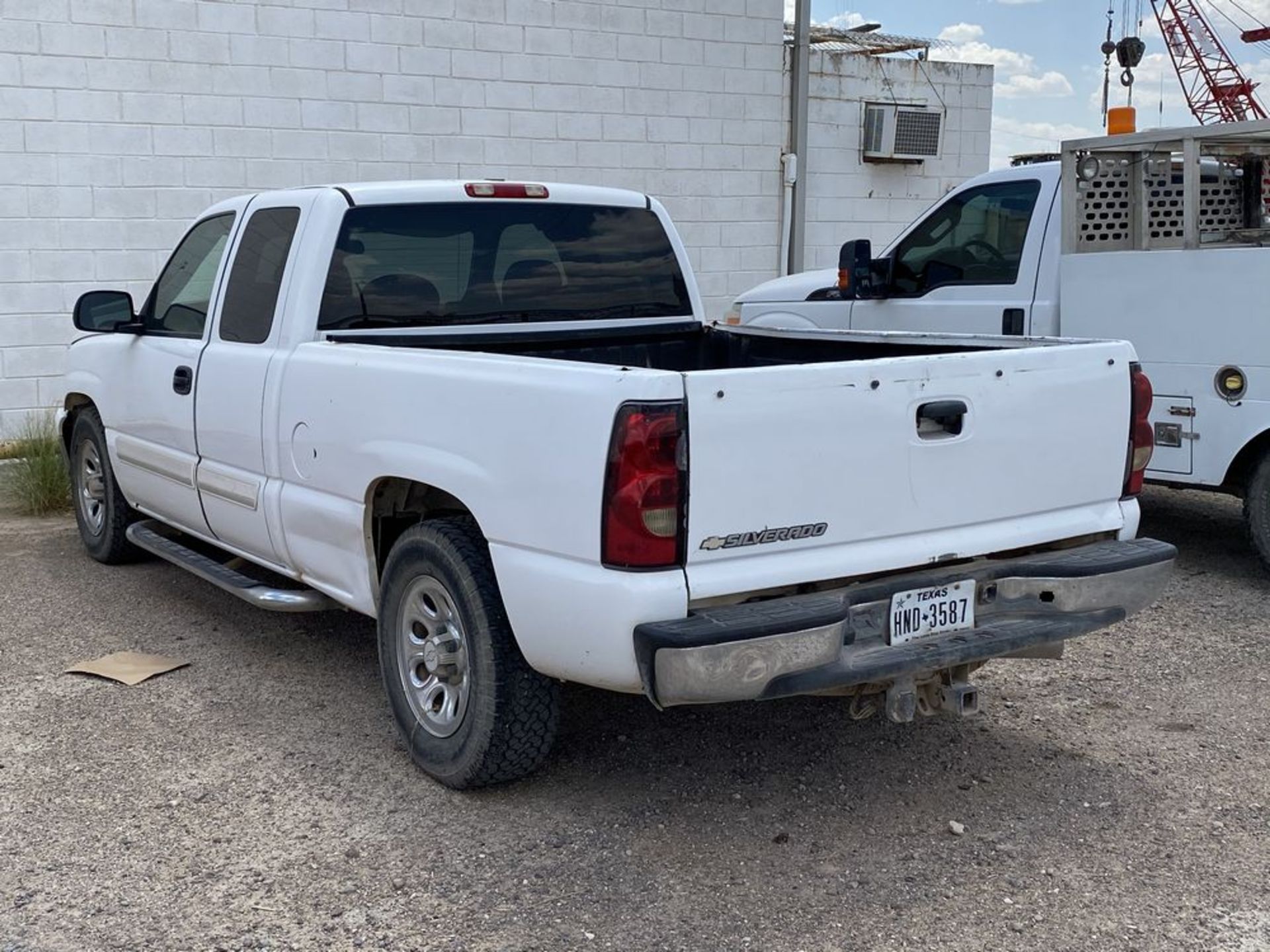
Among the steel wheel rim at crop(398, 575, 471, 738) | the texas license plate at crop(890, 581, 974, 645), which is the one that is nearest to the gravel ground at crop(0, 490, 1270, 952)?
the steel wheel rim at crop(398, 575, 471, 738)

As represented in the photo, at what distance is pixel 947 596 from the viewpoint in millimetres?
4055

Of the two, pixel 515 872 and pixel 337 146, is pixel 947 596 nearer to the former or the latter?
pixel 515 872

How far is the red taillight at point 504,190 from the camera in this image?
555 centimetres

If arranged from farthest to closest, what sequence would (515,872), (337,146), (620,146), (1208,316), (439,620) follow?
(620,146)
(337,146)
(1208,316)
(439,620)
(515,872)

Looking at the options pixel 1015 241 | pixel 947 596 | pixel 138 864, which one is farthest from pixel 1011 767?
pixel 1015 241

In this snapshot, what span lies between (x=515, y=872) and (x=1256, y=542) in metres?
4.55

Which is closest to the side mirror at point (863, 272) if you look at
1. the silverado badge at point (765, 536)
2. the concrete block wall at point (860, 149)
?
the silverado badge at point (765, 536)

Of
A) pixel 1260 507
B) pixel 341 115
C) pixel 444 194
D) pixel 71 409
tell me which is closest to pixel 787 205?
pixel 341 115

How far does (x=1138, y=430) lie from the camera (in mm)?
4547

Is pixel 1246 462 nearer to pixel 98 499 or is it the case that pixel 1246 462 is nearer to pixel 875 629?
pixel 875 629

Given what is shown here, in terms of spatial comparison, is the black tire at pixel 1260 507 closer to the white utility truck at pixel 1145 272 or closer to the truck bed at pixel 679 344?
the white utility truck at pixel 1145 272

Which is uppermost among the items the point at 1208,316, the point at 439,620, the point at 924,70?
→ the point at 924,70

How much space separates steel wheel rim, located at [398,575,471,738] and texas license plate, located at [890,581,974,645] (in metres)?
1.29

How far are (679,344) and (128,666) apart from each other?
2.67 m
